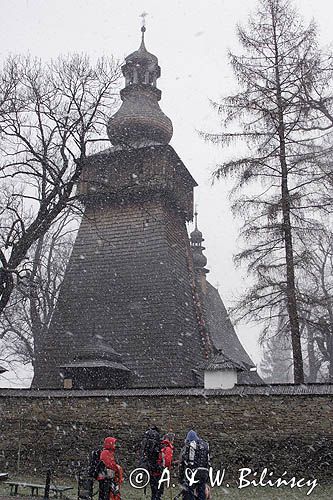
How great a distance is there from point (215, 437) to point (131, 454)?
1.93m

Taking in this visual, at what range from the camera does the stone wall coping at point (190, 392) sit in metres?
12.2

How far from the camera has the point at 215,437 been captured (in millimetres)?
12734

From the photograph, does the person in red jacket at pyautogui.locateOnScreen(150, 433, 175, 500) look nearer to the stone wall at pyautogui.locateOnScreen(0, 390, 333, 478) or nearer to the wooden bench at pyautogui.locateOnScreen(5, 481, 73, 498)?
the wooden bench at pyautogui.locateOnScreen(5, 481, 73, 498)

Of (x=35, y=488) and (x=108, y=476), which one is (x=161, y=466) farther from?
(x=35, y=488)

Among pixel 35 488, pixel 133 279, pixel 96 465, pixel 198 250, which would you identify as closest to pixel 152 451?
pixel 96 465

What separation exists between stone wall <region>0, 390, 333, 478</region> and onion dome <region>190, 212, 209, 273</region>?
2137 cm

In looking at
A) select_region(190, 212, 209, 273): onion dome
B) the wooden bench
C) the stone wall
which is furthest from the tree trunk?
select_region(190, 212, 209, 273): onion dome

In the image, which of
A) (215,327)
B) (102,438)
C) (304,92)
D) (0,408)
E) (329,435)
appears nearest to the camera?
(329,435)

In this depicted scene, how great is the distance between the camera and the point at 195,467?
769 centimetres

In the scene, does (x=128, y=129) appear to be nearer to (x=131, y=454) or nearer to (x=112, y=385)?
(x=112, y=385)

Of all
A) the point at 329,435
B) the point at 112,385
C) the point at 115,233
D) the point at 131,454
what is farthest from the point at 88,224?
the point at 329,435

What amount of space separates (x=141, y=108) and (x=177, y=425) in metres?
15.1

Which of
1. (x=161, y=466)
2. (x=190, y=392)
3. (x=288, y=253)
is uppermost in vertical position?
(x=288, y=253)

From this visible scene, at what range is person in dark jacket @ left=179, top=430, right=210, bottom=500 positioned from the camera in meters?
7.67
